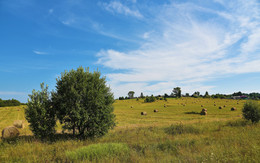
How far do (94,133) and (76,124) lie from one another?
218 centimetres

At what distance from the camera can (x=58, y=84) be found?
51.9 ft

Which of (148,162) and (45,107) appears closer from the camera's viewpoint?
(148,162)

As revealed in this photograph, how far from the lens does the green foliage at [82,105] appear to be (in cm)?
1489

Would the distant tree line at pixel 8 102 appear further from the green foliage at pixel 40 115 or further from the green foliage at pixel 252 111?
the green foliage at pixel 252 111

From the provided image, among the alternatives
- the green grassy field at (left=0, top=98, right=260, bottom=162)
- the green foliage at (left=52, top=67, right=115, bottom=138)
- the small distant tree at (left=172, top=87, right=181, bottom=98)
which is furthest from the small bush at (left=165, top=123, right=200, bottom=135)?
the small distant tree at (left=172, top=87, right=181, bottom=98)

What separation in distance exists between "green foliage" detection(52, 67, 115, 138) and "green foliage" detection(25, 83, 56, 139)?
2.58 feet

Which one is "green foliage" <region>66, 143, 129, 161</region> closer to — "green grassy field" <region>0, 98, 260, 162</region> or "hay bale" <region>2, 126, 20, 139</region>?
"green grassy field" <region>0, 98, 260, 162</region>

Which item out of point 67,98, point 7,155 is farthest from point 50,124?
point 7,155

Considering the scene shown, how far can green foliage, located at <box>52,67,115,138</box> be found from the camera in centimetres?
1489

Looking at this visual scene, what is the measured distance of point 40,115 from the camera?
1420cm

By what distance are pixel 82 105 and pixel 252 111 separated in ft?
75.5

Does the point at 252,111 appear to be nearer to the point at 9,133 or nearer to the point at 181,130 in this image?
the point at 181,130

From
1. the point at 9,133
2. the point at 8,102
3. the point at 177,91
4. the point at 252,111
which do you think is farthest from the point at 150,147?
the point at 177,91

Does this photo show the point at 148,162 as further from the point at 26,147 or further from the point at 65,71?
the point at 65,71
